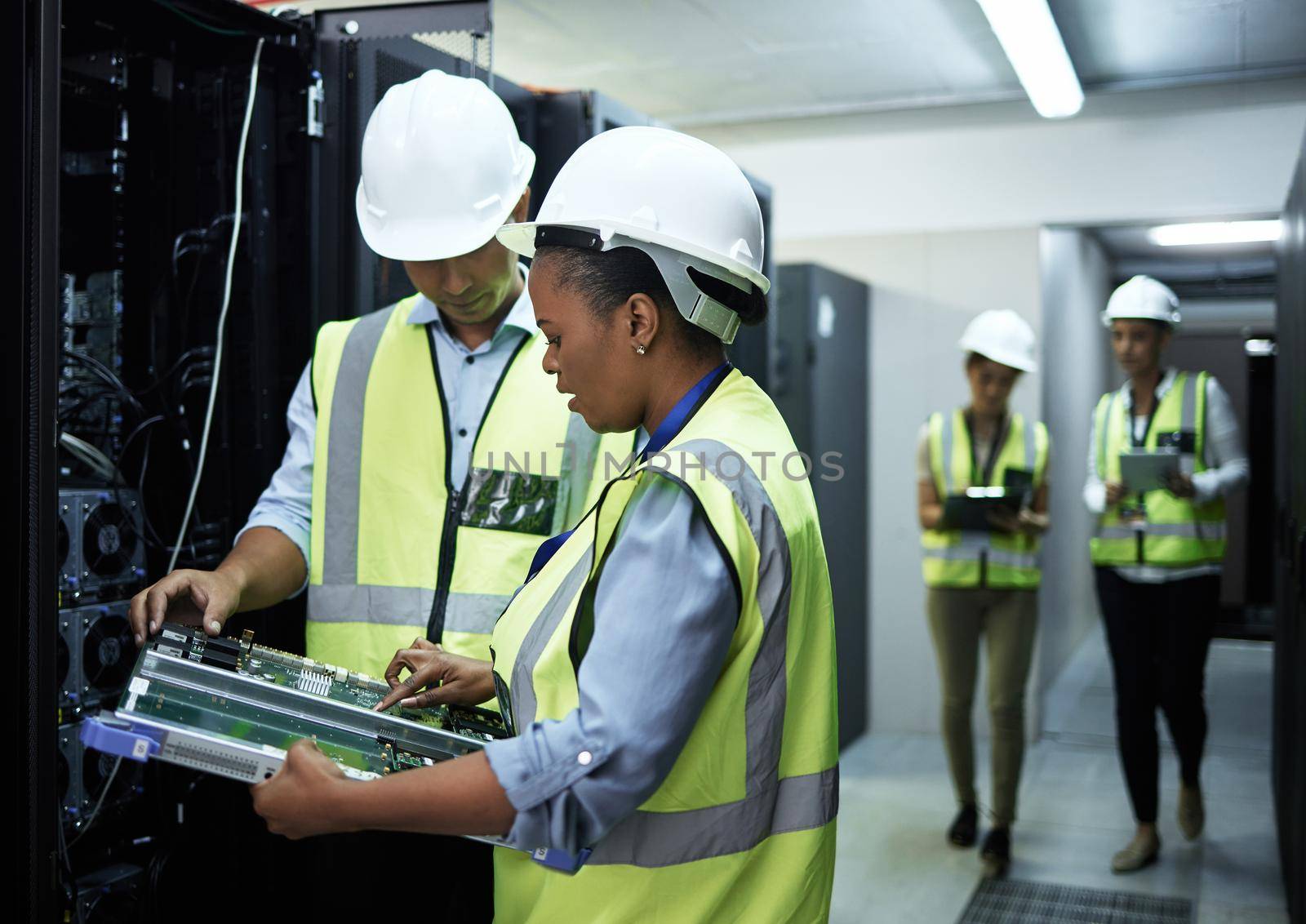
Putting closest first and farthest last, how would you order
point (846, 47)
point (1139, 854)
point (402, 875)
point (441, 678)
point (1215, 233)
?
point (441, 678)
point (402, 875)
point (1139, 854)
point (846, 47)
point (1215, 233)

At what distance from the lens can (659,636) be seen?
40.0 inches

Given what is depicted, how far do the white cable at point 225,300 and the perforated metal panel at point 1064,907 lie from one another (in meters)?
2.36

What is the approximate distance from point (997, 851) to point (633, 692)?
3.07m

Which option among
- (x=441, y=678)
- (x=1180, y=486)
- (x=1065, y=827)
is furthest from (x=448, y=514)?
(x=1065, y=827)

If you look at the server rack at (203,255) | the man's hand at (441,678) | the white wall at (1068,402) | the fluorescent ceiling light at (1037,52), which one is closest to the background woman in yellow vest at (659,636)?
the man's hand at (441,678)

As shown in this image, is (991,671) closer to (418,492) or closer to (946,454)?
(946,454)

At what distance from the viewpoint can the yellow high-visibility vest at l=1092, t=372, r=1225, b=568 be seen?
12.1ft

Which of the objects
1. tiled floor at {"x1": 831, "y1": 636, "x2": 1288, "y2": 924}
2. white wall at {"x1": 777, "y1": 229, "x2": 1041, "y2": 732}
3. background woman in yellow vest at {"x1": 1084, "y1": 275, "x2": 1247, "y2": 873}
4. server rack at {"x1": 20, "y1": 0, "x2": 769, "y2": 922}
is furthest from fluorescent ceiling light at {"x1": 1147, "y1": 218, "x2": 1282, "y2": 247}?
server rack at {"x1": 20, "y1": 0, "x2": 769, "y2": 922}

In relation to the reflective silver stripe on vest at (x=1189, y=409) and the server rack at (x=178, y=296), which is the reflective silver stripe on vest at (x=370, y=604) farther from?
the reflective silver stripe on vest at (x=1189, y=409)

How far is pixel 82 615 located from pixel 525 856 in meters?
1.20

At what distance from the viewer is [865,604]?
5457 millimetres

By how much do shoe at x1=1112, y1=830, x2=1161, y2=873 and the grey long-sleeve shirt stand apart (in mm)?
3109

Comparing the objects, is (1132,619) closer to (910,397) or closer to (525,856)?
(910,397)

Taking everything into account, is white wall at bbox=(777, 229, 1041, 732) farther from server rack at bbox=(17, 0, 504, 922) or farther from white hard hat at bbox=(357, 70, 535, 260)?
white hard hat at bbox=(357, 70, 535, 260)
